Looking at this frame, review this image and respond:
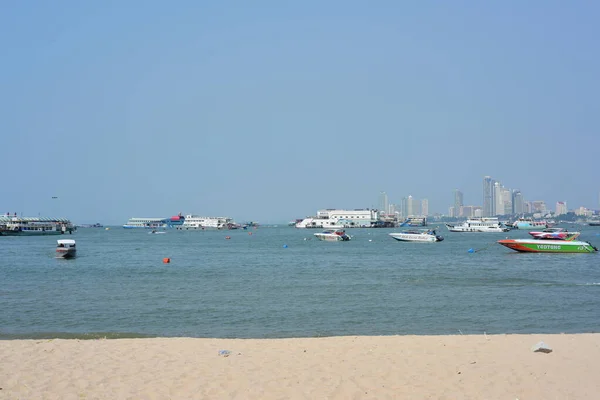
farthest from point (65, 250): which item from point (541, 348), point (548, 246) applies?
point (541, 348)

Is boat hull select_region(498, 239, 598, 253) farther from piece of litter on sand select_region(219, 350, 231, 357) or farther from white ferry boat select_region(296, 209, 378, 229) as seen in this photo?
white ferry boat select_region(296, 209, 378, 229)

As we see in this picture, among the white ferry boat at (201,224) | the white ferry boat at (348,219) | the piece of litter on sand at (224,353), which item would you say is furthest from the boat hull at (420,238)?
the white ferry boat at (201,224)

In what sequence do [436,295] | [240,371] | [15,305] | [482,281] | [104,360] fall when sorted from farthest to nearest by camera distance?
[482,281] < [436,295] < [15,305] < [104,360] < [240,371]

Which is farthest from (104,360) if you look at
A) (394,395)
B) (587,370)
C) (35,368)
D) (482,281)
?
(482,281)

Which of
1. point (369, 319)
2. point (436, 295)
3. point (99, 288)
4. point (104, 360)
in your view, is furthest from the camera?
point (99, 288)

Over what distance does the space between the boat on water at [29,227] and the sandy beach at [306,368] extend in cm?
11936

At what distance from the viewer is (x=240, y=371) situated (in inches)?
434

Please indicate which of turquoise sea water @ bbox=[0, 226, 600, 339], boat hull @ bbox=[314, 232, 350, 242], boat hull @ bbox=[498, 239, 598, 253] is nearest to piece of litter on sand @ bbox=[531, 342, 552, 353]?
turquoise sea water @ bbox=[0, 226, 600, 339]

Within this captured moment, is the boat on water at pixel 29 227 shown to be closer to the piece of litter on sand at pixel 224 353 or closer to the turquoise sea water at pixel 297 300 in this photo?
the turquoise sea water at pixel 297 300

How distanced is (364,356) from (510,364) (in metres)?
2.89

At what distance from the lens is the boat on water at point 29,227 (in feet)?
398

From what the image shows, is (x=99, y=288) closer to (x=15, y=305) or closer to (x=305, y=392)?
(x=15, y=305)

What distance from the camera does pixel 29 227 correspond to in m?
128

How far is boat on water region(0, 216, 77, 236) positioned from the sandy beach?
119 meters
